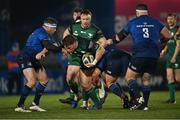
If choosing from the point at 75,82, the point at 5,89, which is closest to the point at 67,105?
the point at 75,82

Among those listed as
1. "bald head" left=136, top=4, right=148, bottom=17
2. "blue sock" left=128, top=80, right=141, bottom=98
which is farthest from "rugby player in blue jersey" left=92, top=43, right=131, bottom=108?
"bald head" left=136, top=4, right=148, bottom=17

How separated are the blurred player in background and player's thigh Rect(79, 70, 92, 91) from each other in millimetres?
2865

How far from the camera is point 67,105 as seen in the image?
16.2 m

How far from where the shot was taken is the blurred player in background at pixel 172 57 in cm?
1698

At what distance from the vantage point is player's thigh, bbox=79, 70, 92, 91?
571 inches

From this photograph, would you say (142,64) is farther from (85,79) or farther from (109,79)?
(85,79)

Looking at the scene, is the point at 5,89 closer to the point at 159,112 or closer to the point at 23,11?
the point at 23,11

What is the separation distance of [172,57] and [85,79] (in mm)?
3498

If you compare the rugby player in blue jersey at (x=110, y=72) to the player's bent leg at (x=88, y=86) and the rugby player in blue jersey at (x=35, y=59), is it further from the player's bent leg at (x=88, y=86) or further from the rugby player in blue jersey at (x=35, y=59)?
the rugby player in blue jersey at (x=35, y=59)

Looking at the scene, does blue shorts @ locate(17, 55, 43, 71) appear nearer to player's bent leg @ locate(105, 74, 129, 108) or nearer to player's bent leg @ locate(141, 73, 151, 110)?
player's bent leg @ locate(105, 74, 129, 108)

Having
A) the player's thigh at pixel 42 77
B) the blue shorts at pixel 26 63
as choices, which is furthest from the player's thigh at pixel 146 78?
the blue shorts at pixel 26 63

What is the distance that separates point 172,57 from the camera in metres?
17.2

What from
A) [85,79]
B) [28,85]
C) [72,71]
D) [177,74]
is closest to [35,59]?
[28,85]

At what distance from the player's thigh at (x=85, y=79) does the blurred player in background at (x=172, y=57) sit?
9.40 ft
